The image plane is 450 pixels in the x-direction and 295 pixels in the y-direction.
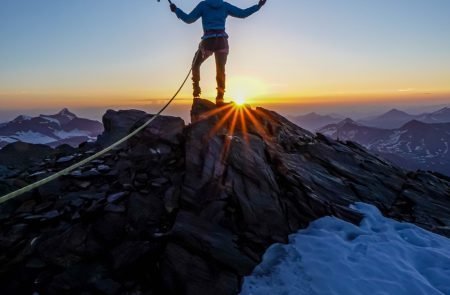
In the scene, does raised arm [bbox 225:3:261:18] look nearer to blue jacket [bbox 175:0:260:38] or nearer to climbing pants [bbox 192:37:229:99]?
blue jacket [bbox 175:0:260:38]

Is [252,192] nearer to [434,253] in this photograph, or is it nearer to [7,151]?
[434,253]

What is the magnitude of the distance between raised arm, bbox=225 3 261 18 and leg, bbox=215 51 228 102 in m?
1.84

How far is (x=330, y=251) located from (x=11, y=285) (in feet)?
31.3

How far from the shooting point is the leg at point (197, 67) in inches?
698

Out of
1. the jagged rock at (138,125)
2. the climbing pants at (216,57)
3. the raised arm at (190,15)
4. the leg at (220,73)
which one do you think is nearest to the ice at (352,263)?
the jagged rock at (138,125)

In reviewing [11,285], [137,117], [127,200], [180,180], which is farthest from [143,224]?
[137,117]

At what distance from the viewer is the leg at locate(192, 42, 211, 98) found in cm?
1772

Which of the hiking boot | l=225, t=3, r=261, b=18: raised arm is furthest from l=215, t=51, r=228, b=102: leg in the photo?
l=225, t=3, r=261, b=18: raised arm

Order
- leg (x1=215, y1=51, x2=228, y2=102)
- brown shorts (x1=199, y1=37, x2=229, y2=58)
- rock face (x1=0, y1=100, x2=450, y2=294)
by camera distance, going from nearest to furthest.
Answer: rock face (x1=0, y1=100, x2=450, y2=294) < brown shorts (x1=199, y1=37, x2=229, y2=58) < leg (x1=215, y1=51, x2=228, y2=102)

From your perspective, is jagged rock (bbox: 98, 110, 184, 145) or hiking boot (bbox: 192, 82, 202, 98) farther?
hiking boot (bbox: 192, 82, 202, 98)

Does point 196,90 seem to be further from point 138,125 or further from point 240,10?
point 240,10

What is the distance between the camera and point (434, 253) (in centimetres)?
1204

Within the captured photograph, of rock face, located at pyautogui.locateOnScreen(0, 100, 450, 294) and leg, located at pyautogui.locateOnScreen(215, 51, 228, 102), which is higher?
leg, located at pyautogui.locateOnScreen(215, 51, 228, 102)

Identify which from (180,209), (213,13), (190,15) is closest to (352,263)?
(180,209)
